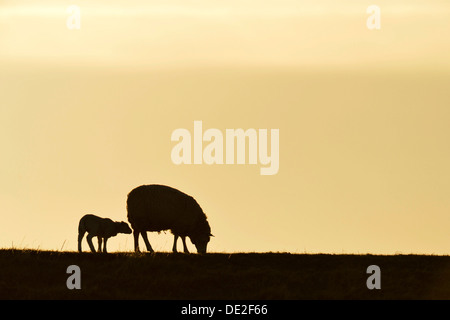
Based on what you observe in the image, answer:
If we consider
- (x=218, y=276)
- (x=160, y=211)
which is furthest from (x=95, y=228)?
(x=218, y=276)

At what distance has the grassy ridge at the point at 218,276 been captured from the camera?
26.2 metres

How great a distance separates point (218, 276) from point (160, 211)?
10314 mm

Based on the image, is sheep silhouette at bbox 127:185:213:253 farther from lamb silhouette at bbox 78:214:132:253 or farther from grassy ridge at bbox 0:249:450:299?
grassy ridge at bbox 0:249:450:299

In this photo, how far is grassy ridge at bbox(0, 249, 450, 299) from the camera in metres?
26.2

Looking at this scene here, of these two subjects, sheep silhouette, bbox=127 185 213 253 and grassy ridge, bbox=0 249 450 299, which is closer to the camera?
grassy ridge, bbox=0 249 450 299

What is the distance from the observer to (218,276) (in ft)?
90.8

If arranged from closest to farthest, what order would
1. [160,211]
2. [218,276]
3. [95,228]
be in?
1. [218,276]
2. [95,228]
3. [160,211]

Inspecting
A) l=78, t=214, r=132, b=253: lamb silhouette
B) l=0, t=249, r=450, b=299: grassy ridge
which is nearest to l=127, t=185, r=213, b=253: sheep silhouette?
l=78, t=214, r=132, b=253: lamb silhouette

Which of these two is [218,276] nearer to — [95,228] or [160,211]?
[95,228]

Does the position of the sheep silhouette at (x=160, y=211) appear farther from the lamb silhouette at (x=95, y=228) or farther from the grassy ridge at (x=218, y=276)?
the grassy ridge at (x=218, y=276)

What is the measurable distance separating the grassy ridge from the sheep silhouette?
751 centimetres

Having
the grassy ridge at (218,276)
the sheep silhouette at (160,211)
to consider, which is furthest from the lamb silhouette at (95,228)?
the grassy ridge at (218,276)
